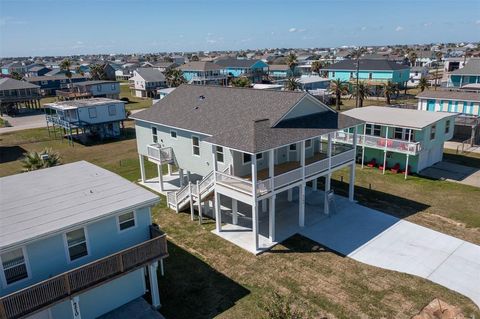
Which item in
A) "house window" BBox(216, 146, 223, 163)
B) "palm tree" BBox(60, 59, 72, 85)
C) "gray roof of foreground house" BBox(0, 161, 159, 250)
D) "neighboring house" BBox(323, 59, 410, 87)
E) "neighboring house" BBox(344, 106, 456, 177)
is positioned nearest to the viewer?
"gray roof of foreground house" BBox(0, 161, 159, 250)

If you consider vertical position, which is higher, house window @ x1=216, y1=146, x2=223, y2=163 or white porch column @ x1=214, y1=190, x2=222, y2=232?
house window @ x1=216, y1=146, x2=223, y2=163

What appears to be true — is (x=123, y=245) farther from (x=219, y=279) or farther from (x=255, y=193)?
(x=255, y=193)

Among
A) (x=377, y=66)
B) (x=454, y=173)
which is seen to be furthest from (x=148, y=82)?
(x=454, y=173)

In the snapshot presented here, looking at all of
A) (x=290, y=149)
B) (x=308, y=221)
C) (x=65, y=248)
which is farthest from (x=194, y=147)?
(x=65, y=248)

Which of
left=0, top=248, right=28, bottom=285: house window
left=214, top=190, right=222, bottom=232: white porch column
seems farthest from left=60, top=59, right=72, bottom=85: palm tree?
left=0, top=248, right=28, bottom=285: house window

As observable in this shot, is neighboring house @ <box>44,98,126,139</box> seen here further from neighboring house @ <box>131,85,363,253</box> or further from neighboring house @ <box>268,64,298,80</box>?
neighboring house @ <box>268,64,298,80</box>

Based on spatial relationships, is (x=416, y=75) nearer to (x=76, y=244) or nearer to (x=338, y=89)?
(x=338, y=89)
